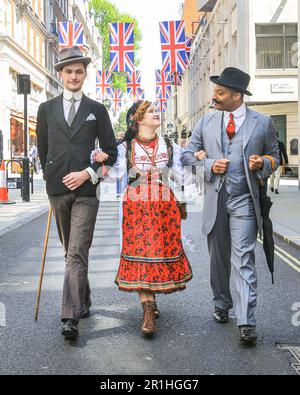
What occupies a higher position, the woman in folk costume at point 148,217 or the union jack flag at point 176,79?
the union jack flag at point 176,79

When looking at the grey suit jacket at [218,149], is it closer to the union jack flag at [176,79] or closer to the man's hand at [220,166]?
the man's hand at [220,166]

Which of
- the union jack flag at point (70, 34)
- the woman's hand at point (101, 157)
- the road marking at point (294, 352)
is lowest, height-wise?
Result: the road marking at point (294, 352)

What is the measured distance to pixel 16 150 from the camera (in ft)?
119

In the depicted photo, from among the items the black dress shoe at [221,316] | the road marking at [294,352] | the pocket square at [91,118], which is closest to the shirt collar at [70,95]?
the pocket square at [91,118]

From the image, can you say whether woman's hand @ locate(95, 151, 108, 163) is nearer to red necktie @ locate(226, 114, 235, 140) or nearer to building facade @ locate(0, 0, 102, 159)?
red necktie @ locate(226, 114, 235, 140)

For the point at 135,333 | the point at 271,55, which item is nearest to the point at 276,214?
the point at 135,333

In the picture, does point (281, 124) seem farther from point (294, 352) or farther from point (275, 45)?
point (294, 352)

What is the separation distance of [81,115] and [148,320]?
158cm

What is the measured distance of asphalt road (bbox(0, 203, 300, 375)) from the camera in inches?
148

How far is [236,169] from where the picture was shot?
458 cm

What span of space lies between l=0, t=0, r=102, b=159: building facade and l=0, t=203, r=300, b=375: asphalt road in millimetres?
22610

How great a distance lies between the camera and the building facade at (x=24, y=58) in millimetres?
33781

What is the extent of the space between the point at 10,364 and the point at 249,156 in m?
2.18
